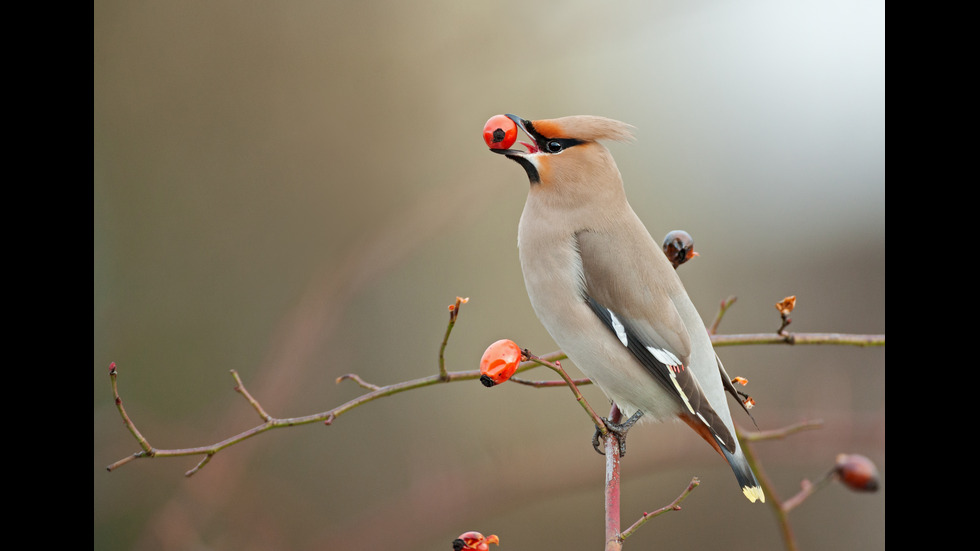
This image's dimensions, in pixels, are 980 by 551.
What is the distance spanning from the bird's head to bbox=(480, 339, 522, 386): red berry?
479mm


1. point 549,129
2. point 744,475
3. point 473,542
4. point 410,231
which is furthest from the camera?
point 410,231

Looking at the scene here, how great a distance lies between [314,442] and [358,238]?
107cm

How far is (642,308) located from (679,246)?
0.69ft

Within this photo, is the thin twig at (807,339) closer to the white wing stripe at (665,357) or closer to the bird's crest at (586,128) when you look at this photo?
the white wing stripe at (665,357)

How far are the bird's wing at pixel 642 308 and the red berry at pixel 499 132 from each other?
458mm

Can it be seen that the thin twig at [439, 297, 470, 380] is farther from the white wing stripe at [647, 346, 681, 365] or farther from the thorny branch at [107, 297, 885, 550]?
the white wing stripe at [647, 346, 681, 365]

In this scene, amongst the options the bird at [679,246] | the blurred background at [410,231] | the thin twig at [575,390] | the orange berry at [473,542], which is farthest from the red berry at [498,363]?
the blurred background at [410,231]

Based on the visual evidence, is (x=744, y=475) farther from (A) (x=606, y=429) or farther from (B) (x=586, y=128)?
(B) (x=586, y=128)

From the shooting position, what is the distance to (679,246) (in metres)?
1.88

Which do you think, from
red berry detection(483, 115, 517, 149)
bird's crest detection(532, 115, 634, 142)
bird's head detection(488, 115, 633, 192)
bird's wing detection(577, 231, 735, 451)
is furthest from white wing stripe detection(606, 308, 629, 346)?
red berry detection(483, 115, 517, 149)

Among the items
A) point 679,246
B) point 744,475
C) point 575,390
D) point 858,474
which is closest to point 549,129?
point 679,246

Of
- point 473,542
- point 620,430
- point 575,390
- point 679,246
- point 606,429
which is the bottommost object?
point 473,542

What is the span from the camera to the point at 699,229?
4.36 metres
